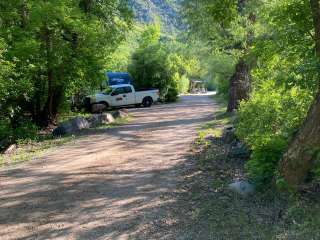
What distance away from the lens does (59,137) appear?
17.3 metres

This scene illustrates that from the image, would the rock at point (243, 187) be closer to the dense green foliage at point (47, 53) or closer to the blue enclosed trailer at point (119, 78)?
the dense green foliage at point (47, 53)

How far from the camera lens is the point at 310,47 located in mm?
8258

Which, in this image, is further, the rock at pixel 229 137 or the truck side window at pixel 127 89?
the truck side window at pixel 127 89

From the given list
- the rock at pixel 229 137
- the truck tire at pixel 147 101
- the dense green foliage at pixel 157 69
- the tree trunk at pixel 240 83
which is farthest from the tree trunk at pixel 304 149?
the dense green foliage at pixel 157 69

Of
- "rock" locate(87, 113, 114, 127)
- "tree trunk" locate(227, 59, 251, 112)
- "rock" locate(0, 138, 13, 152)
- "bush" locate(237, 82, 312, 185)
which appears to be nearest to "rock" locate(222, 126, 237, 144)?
"bush" locate(237, 82, 312, 185)

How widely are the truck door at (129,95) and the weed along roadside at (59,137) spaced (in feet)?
32.8

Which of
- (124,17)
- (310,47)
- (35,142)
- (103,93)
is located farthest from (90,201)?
(103,93)

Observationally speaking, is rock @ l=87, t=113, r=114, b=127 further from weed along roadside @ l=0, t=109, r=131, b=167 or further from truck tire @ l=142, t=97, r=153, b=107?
truck tire @ l=142, t=97, r=153, b=107

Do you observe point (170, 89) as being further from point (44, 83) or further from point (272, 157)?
point (272, 157)

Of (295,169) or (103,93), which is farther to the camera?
(103,93)

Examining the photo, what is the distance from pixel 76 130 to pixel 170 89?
23.0 meters

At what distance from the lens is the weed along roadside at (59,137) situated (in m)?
13.5

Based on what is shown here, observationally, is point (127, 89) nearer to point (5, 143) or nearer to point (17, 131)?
point (17, 131)

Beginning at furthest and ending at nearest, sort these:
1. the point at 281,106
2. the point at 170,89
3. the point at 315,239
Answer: the point at 170,89, the point at 281,106, the point at 315,239
